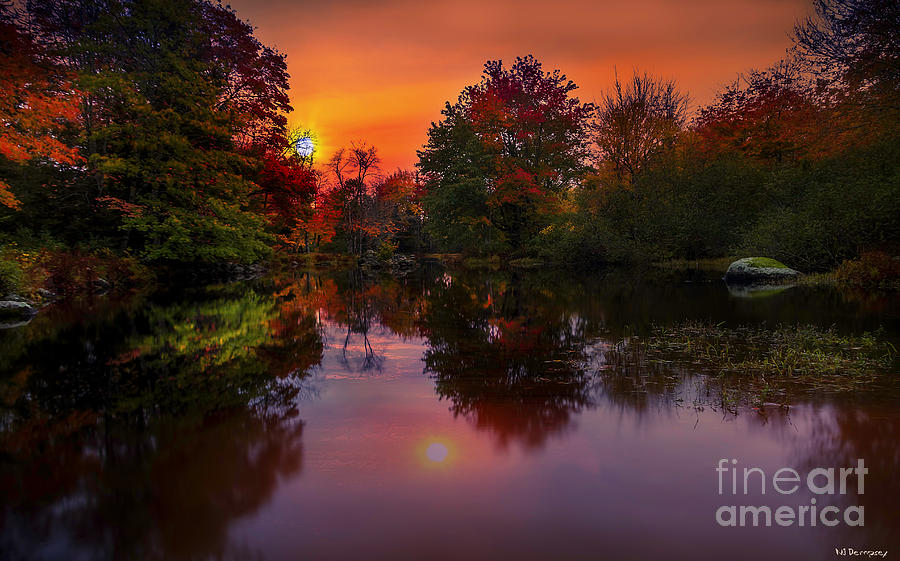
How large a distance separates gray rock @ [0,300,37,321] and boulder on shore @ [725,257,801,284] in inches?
989

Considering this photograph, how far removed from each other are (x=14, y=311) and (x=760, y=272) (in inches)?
1034

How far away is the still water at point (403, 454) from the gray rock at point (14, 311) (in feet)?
14.4

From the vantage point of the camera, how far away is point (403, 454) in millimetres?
3953

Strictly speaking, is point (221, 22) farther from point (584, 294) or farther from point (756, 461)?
point (756, 461)

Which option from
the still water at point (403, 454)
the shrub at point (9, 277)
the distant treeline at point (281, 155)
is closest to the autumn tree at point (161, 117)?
the distant treeline at point (281, 155)

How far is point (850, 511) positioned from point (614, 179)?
31153 millimetres

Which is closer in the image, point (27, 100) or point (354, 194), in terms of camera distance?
point (27, 100)

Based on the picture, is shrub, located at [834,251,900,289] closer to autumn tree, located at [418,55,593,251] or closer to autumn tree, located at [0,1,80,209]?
autumn tree, located at [418,55,593,251]

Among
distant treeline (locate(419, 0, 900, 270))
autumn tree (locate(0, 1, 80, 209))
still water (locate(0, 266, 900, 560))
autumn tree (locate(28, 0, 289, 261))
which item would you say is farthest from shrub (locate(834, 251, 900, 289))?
autumn tree (locate(0, 1, 80, 209))

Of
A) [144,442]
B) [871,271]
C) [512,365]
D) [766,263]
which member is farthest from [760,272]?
[144,442]

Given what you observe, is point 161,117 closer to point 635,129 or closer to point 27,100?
point 27,100

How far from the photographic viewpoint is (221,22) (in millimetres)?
21062

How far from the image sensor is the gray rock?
36.9 ft

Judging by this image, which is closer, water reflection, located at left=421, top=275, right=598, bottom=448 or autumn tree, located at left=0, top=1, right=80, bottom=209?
water reflection, located at left=421, top=275, right=598, bottom=448
